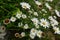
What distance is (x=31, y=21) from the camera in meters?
1.84

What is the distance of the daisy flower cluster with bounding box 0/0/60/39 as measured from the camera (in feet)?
5.85

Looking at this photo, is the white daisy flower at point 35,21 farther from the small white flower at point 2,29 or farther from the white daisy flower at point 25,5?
the small white flower at point 2,29

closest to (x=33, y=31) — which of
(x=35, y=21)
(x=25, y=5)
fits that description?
(x=35, y=21)

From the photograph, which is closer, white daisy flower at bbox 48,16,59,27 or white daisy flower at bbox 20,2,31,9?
white daisy flower at bbox 20,2,31,9

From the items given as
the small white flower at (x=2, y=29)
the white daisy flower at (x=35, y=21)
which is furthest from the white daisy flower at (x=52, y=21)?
the small white flower at (x=2, y=29)

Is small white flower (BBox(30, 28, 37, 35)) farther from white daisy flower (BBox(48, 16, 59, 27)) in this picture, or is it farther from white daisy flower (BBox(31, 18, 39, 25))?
white daisy flower (BBox(48, 16, 59, 27))

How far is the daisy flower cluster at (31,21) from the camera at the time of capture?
1784 millimetres

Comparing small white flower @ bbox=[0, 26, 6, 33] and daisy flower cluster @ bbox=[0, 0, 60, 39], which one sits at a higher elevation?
daisy flower cluster @ bbox=[0, 0, 60, 39]

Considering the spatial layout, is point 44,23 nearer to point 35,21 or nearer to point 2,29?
point 35,21

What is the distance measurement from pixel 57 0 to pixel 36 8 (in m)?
0.53

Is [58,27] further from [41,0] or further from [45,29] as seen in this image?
[41,0]

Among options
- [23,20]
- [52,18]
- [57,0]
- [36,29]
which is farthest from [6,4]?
[57,0]

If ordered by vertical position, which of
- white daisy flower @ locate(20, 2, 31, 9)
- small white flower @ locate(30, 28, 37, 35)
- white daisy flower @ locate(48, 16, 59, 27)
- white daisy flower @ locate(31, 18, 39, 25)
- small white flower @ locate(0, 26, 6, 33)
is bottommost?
small white flower @ locate(0, 26, 6, 33)

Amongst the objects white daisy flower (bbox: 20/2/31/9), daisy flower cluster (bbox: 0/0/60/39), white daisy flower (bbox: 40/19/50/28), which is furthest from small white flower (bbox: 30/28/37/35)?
white daisy flower (bbox: 20/2/31/9)
